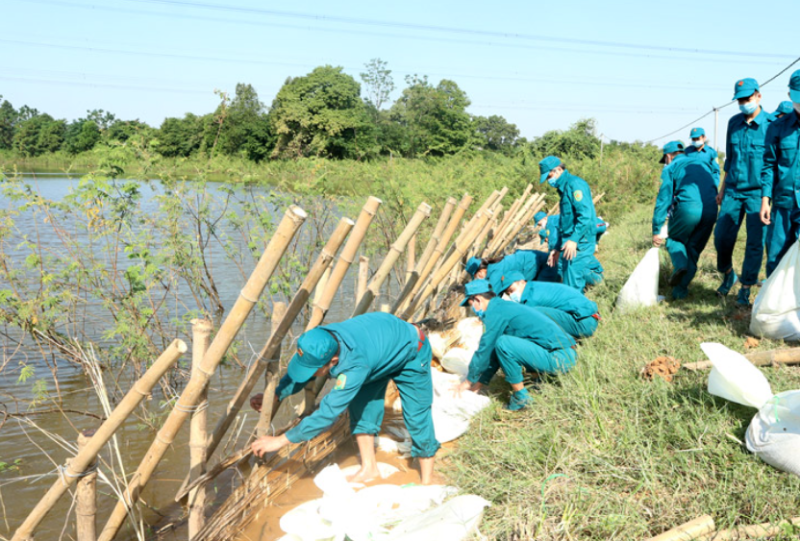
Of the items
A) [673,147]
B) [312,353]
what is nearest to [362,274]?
[312,353]

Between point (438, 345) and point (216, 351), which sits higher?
point (216, 351)

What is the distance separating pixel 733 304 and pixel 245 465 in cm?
379

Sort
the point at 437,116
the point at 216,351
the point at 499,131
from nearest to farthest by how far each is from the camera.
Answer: the point at 216,351 < the point at 437,116 < the point at 499,131

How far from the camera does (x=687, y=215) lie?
5.10 metres

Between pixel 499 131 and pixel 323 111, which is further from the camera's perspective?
pixel 499 131

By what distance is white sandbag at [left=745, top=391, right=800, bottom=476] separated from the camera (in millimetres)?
2264

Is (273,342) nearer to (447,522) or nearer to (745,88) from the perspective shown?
(447,522)

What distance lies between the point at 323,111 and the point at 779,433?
29.4m

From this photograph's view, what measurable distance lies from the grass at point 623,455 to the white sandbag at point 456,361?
44 centimetres

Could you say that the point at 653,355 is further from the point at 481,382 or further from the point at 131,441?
the point at 131,441

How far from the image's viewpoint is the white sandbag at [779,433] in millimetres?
2264

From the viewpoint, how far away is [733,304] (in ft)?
15.2

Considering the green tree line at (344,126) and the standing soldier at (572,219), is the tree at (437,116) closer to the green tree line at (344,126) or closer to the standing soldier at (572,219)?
the green tree line at (344,126)

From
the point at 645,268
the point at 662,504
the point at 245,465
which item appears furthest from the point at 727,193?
the point at 245,465
